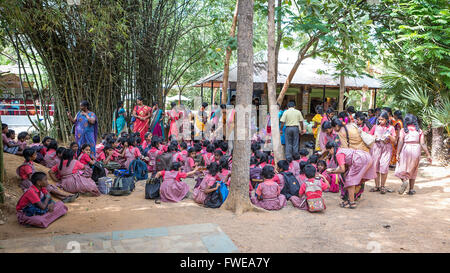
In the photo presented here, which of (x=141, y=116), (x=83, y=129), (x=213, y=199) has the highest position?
(x=141, y=116)

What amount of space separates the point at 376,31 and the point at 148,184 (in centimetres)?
730

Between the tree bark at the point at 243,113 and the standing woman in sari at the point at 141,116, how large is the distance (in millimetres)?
4294

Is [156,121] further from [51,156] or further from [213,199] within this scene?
[213,199]

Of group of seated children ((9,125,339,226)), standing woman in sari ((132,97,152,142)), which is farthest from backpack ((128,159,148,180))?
standing woman in sari ((132,97,152,142))

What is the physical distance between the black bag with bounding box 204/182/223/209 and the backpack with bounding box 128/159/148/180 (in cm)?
197

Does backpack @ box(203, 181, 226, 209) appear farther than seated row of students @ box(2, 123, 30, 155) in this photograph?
No

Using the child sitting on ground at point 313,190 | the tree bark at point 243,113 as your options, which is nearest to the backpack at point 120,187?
the tree bark at point 243,113

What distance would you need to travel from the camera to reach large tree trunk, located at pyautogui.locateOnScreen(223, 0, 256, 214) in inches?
165

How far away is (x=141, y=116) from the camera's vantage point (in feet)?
26.6

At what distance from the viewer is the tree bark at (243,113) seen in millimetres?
4195

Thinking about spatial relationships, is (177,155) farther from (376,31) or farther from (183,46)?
(183,46)

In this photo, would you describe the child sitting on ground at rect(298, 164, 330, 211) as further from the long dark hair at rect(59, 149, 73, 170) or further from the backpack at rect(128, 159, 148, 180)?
the long dark hair at rect(59, 149, 73, 170)

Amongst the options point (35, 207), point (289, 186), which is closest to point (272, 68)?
point (289, 186)

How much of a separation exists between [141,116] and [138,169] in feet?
7.53
